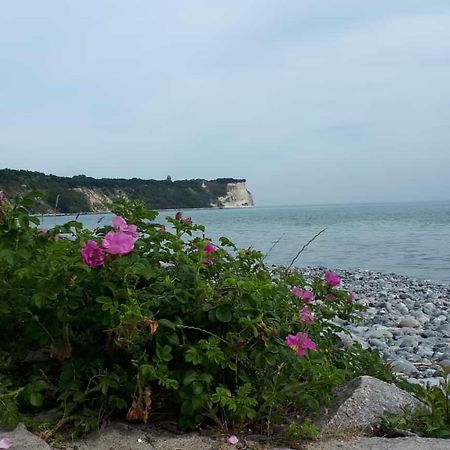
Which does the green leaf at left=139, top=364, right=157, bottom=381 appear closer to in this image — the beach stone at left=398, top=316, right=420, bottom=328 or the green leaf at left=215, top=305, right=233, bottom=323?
the green leaf at left=215, top=305, right=233, bottom=323

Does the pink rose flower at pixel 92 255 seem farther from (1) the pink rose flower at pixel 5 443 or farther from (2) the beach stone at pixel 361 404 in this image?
(2) the beach stone at pixel 361 404

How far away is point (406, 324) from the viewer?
8.07m

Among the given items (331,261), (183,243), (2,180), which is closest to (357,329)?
(2,180)

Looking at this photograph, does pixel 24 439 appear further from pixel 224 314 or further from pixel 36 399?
pixel 224 314

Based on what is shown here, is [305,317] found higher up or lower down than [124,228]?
lower down

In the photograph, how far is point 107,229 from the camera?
2.97 m

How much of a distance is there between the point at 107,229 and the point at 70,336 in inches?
23.7

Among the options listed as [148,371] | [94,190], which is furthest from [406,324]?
[94,190]

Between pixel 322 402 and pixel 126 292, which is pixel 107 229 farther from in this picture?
pixel 322 402

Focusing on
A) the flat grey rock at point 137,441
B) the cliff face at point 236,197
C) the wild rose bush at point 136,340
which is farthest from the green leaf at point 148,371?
the cliff face at point 236,197

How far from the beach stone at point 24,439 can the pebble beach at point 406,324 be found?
228 cm

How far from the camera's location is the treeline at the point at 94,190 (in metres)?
3.48

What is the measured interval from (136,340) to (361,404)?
114 centimetres

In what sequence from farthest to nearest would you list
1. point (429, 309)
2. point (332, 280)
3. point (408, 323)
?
point (429, 309) < point (408, 323) < point (332, 280)
